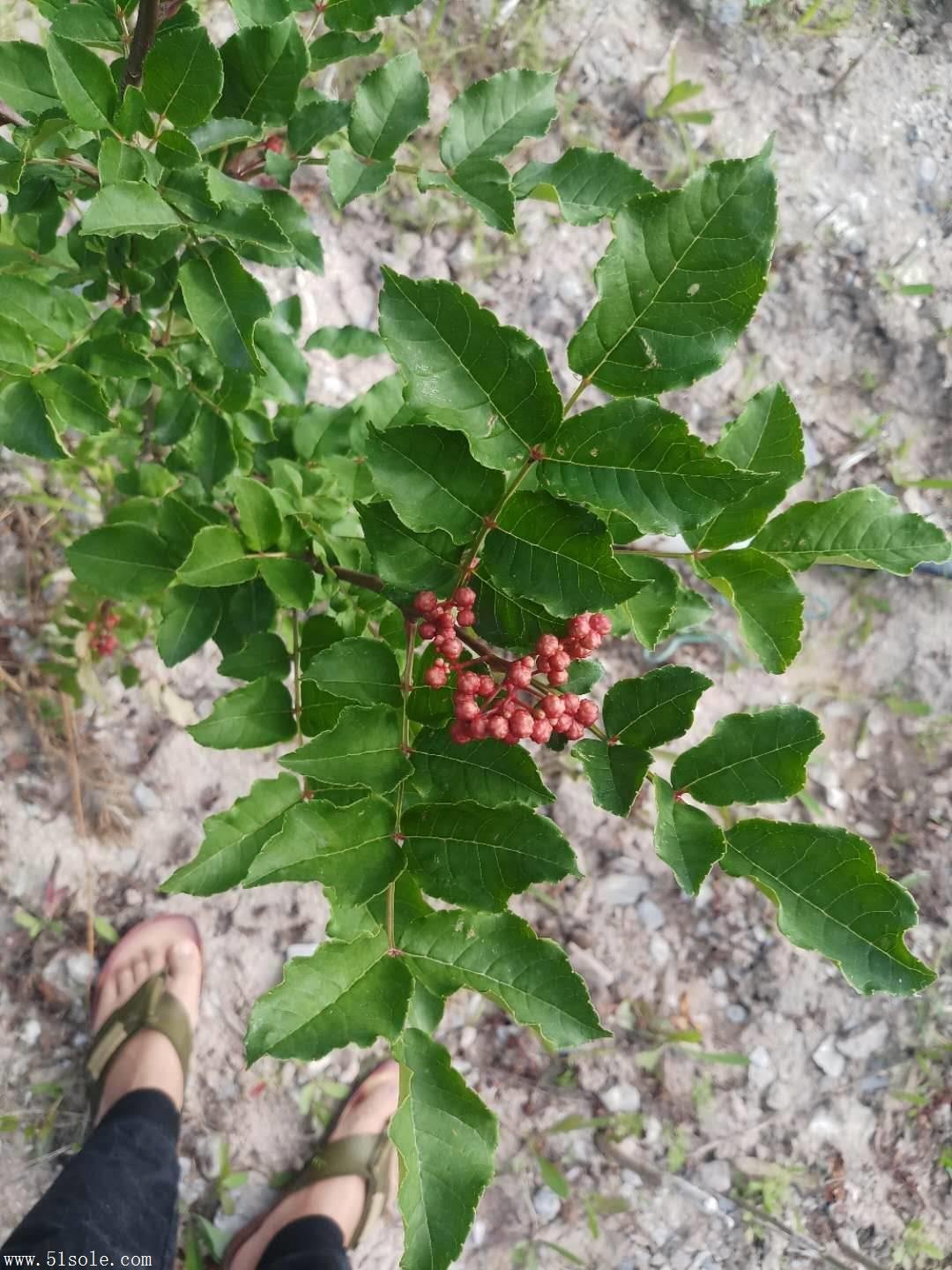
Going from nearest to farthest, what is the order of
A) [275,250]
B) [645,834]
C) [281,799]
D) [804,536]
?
[275,250]
[804,536]
[281,799]
[645,834]

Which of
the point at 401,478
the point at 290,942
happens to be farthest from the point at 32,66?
the point at 290,942

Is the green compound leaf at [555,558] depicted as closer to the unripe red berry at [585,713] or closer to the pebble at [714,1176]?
the unripe red berry at [585,713]

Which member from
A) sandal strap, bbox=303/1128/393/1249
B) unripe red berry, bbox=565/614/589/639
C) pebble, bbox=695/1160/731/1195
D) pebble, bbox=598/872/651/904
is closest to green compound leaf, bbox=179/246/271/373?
unripe red berry, bbox=565/614/589/639

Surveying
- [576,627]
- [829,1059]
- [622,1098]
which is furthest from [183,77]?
[829,1059]

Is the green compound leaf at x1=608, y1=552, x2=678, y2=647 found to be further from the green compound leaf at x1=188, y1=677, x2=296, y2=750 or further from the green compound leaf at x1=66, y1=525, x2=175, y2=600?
the green compound leaf at x1=66, y1=525, x2=175, y2=600

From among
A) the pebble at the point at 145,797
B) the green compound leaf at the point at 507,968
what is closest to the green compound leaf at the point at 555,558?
the green compound leaf at the point at 507,968

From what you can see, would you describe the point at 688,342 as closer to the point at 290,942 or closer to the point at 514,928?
the point at 514,928
